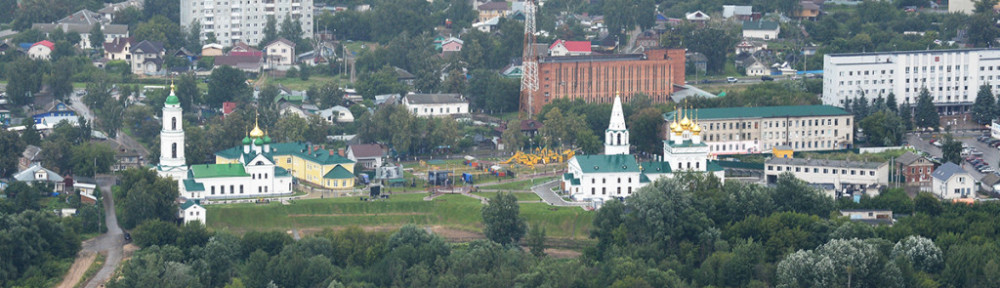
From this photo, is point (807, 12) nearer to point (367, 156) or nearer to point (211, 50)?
point (211, 50)

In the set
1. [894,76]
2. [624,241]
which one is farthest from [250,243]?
[894,76]

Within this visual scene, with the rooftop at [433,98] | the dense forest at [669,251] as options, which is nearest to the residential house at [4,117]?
the rooftop at [433,98]

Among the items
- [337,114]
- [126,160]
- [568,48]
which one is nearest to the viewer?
[126,160]

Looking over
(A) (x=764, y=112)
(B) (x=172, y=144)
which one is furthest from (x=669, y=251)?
(B) (x=172, y=144)

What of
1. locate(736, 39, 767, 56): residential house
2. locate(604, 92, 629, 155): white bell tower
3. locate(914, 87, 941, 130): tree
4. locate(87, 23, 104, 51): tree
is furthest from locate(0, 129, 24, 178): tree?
locate(736, 39, 767, 56): residential house

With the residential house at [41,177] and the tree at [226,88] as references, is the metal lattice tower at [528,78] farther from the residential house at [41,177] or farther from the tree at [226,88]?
the residential house at [41,177]

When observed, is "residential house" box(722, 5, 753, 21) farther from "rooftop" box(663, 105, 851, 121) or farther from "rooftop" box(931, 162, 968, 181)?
"rooftop" box(931, 162, 968, 181)
